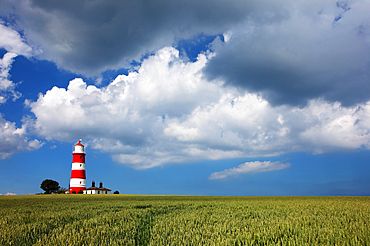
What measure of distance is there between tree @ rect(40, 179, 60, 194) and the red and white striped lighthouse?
64.7 feet

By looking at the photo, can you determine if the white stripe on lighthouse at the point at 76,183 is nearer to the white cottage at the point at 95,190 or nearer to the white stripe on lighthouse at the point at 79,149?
the white cottage at the point at 95,190

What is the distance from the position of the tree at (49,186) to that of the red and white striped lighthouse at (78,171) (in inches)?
776

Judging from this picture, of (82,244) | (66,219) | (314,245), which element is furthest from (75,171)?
(314,245)

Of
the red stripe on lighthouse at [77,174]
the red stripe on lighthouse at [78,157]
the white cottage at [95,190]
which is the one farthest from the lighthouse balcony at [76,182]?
the red stripe on lighthouse at [78,157]

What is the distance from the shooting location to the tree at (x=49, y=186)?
78.9m

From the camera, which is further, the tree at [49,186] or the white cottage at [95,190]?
the tree at [49,186]

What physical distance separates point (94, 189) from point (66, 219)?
69561 millimetres

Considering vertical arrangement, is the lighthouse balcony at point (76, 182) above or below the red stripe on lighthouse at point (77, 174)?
below

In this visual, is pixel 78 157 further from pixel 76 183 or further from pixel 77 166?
pixel 76 183

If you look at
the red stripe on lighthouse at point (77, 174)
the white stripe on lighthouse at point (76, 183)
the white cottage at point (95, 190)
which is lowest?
the white cottage at point (95, 190)

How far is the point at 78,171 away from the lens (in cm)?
6600

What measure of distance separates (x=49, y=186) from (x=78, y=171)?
76.1 feet

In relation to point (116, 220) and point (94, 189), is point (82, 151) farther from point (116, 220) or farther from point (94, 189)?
point (116, 220)

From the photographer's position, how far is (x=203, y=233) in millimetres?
7621
